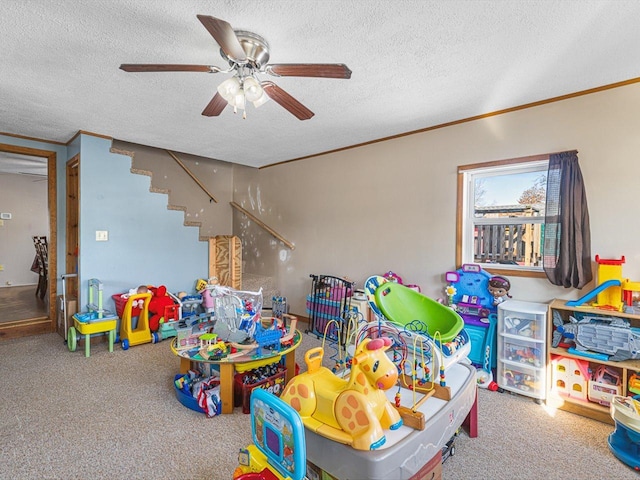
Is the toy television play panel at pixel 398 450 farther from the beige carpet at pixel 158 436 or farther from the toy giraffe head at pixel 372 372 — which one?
the beige carpet at pixel 158 436

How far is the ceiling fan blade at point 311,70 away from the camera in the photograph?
160 centimetres

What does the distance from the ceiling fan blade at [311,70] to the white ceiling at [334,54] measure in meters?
0.23

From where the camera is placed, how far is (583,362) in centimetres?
233

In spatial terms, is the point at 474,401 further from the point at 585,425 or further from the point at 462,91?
the point at 462,91

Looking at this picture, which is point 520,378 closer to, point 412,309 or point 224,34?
point 412,309

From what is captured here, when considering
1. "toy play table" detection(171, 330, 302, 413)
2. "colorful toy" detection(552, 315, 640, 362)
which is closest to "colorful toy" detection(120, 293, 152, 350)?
"toy play table" detection(171, 330, 302, 413)

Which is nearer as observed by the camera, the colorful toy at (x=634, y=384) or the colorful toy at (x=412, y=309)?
the colorful toy at (x=634, y=384)

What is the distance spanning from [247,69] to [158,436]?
237cm

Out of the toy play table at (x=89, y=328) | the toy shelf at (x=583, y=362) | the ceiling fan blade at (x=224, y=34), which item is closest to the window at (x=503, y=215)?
the toy shelf at (x=583, y=362)

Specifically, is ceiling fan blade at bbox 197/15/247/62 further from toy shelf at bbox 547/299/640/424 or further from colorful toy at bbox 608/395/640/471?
colorful toy at bbox 608/395/640/471

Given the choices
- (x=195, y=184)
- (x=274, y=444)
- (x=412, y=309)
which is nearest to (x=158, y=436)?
(x=274, y=444)

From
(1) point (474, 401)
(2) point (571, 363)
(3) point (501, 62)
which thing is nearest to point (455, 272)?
(2) point (571, 363)

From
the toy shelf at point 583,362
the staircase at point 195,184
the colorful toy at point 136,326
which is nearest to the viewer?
the toy shelf at point 583,362

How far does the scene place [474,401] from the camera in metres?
2.03
